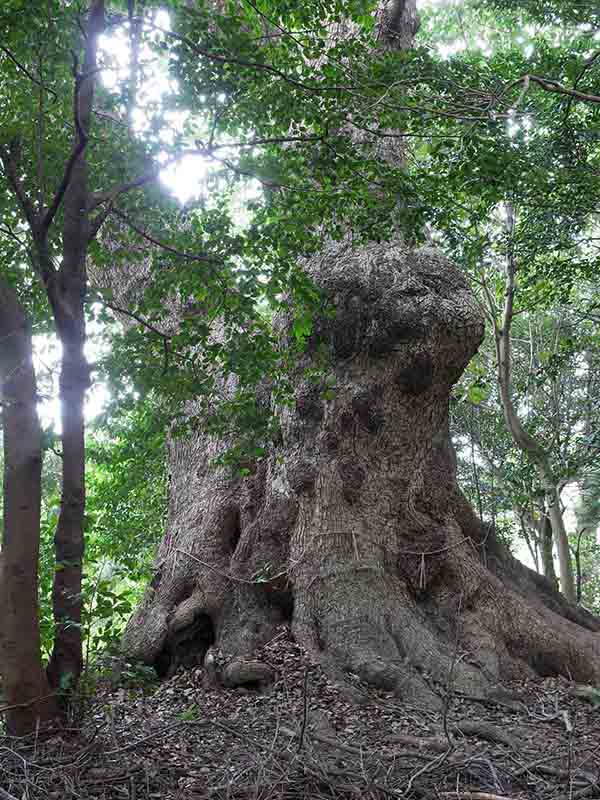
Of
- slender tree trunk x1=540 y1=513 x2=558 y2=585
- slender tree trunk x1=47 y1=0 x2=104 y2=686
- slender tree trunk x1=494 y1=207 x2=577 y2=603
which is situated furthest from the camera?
slender tree trunk x1=540 y1=513 x2=558 y2=585

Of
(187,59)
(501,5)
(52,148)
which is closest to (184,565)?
(52,148)

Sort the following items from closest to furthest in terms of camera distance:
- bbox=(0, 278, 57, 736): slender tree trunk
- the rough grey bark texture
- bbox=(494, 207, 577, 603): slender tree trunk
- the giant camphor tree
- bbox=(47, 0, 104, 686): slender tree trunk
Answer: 1. bbox=(0, 278, 57, 736): slender tree trunk
2. bbox=(47, 0, 104, 686): slender tree trunk
3. the giant camphor tree
4. the rough grey bark texture
5. bbox=(494, 207, 577, 603): slender tree trunk

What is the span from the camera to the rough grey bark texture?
589 centimetres

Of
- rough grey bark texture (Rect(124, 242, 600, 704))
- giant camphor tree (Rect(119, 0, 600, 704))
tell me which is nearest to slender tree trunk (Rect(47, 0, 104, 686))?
giant camphor tree (Rect(119, 0, 600, 704))

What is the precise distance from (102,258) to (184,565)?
8.76 ft

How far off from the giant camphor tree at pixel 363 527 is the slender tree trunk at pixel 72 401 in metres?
1.59

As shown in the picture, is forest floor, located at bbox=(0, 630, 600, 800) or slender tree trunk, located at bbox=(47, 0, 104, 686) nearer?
forest floor, located at bbox=(0, 630, 600, 800)

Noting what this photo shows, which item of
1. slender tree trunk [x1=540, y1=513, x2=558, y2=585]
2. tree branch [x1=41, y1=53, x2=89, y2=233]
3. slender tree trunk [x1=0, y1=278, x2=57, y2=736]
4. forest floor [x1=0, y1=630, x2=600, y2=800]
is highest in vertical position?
tree branch [x1=41, y1=53, x2=89, y2=233]

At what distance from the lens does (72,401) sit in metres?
4.14

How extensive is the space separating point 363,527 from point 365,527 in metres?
0.02

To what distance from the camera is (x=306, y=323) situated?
4.90 m

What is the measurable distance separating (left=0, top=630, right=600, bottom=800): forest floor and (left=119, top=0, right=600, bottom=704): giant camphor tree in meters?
0.53

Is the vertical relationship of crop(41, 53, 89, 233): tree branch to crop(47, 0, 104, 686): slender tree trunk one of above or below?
above

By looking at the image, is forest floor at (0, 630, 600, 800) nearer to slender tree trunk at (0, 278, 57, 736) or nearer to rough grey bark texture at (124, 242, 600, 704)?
slender tree trunk at (0, 278, 57, 736)
